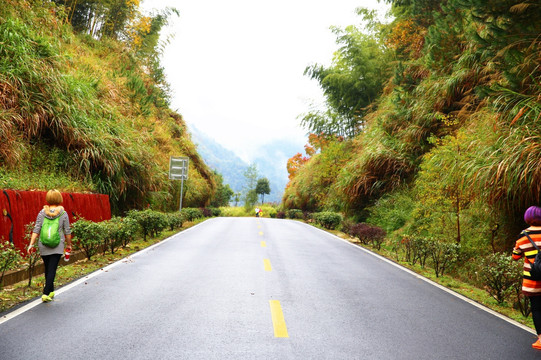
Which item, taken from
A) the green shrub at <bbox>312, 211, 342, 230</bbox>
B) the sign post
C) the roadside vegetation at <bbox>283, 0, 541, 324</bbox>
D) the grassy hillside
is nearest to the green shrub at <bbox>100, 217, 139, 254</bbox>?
the grassy hillside

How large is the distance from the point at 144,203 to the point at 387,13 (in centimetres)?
1652

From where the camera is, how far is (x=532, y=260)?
4109 millimetres

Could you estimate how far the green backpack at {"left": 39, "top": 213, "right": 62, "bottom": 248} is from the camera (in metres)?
5.39

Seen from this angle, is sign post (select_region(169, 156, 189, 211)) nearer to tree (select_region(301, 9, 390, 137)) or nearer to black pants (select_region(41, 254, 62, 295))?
tree (select_region(301, 9, 390, 137))

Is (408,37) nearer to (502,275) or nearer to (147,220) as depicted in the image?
(147,220)

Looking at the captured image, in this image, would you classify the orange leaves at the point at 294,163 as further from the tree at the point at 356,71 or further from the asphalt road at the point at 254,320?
the asphalt road at the point at 254,320

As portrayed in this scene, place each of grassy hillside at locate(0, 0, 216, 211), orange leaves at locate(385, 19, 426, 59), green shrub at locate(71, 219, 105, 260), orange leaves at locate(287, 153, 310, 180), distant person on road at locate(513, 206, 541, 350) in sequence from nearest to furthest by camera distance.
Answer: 1. distant person on road at locate(513, 206, 541, 350)
2. green shrub at locate(71, 219, 105, 260)
3. grassy hillside at locate(0, 0, 216, 211)
4. orange leaves at locate(385, 19, 426, 59)
5. orange leaves at locate(287, 153, 310, 180)

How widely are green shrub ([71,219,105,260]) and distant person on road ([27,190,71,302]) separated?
300 centimetres

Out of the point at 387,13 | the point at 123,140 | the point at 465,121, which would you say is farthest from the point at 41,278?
the point at 387,13

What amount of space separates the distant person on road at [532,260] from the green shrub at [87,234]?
7885mm

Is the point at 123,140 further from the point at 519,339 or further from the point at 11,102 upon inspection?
the point at 519,339

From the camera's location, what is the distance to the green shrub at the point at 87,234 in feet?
27.8

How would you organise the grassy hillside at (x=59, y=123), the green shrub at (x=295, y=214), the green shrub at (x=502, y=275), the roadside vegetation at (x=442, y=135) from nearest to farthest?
the green shrub at (x=502, y=275) < the roadside vegetation at (x=442, y=135) < the grassy hillside at (x=59, y=123) < the green shrub at (x=295, y=214)

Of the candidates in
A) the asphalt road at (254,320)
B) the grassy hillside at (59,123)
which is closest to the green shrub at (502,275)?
the asphalt road at (254,320)
